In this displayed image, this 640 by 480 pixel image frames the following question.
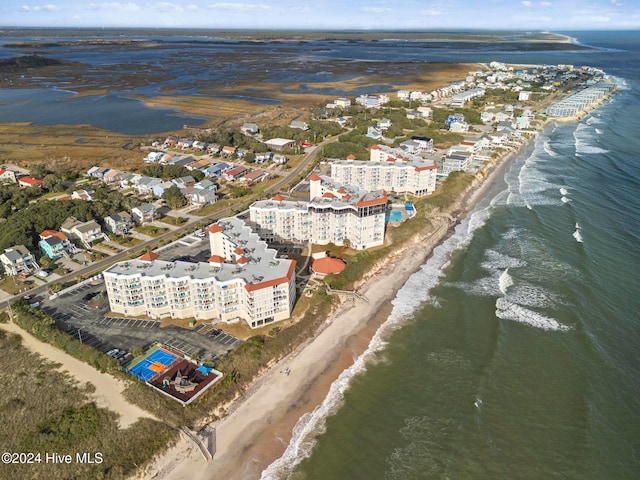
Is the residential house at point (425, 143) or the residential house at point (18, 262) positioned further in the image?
the residential house at point (425, 143)

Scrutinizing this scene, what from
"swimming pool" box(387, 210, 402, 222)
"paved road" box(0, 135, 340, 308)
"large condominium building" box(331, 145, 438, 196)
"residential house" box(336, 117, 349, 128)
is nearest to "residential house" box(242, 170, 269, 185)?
"paved road" box(0, 135, 340, 308)

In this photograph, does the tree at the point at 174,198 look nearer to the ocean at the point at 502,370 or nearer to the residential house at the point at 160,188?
the residential house at the point at 160,188

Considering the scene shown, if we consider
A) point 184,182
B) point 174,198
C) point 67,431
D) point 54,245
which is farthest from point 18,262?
point 184,182

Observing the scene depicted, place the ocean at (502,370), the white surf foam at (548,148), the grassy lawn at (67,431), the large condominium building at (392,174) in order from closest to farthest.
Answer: the grassy lawn at (67,431), the ocean at (502,370), the large condominium building at (392,174), the white surf foam at (548,148)

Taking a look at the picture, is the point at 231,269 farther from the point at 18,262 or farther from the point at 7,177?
the point at 7,177

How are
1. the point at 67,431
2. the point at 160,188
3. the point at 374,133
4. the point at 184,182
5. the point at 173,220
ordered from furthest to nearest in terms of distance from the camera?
the point at 374,133
the point at 184,182
the point at 160,188
the point at 173,220
the point at 67,431

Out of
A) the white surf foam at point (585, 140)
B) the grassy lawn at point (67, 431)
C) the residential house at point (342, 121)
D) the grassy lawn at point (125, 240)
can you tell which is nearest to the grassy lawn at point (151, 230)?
the grassy lawn at point (125, 240)

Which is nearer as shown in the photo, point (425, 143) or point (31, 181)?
point (31, 181)
